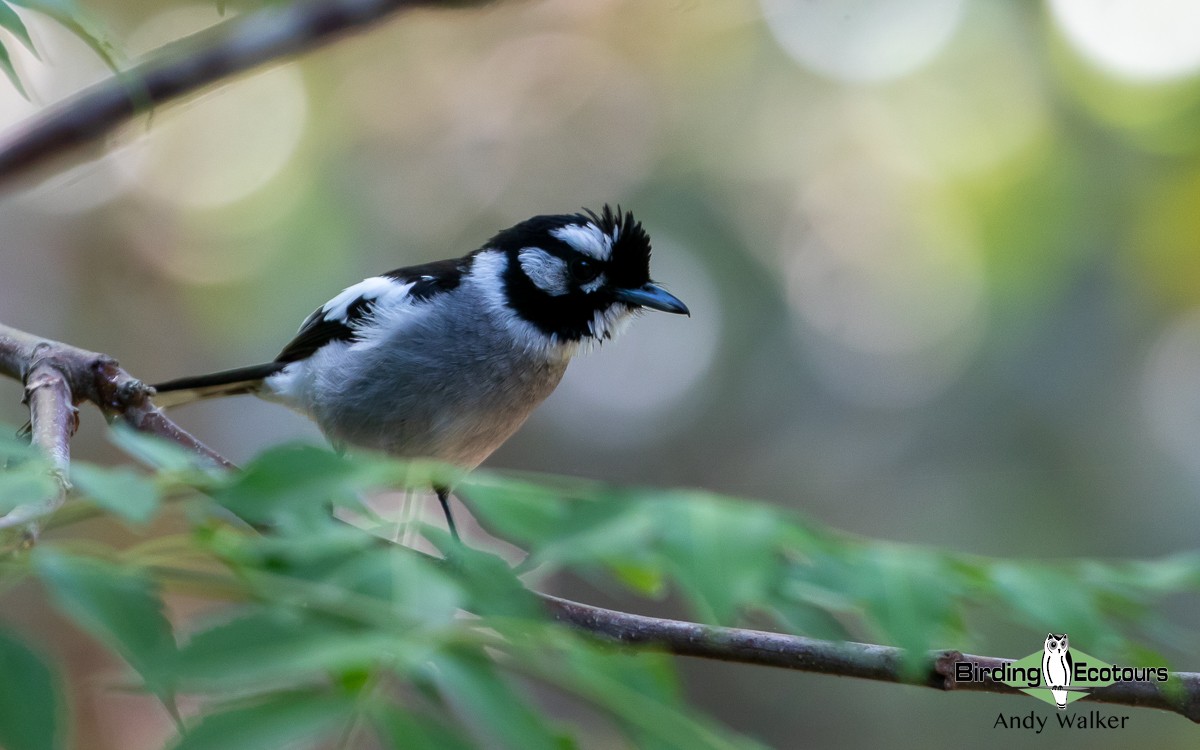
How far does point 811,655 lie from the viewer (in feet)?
6.03

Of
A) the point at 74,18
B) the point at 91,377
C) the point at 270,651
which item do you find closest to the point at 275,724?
the point at 270,651

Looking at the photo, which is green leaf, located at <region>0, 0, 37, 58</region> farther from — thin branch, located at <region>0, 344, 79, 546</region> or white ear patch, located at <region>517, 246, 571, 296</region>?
white ear patch, located at <region>517, 246, 571, 296</region>

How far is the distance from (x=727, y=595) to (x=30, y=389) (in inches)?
73.3

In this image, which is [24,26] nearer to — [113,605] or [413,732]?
[113,605]

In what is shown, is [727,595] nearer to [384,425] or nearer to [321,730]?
[321,730]

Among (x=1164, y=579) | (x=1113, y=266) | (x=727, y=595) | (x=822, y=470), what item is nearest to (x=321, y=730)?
(x=727, y=595)

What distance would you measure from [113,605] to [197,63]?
267 cm

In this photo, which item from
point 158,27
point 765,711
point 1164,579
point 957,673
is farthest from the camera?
point 765,711

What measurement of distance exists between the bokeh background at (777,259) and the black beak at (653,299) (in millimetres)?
3624

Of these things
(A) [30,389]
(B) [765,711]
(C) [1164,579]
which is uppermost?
(B) [765,711]

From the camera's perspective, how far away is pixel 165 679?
76cm

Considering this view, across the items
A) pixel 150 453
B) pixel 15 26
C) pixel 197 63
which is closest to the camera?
pixel 150 453

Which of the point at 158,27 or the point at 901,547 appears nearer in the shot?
the point at 901,547

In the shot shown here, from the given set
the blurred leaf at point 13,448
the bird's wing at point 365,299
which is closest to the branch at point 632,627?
the blurred leaf at point 13,448
